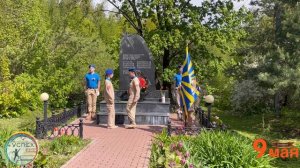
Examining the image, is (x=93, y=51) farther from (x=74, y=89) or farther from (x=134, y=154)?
(x=134, y=154)

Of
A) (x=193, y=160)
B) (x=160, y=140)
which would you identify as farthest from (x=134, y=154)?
(x=193, y=160)

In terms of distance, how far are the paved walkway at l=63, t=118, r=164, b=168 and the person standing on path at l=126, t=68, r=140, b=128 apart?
16.3 inches

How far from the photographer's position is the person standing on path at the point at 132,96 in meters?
12.8

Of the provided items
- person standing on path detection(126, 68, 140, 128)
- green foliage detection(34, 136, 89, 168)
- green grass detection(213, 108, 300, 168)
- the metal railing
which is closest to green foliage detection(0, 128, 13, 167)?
green foliage detection(34, 136, 89, 168)

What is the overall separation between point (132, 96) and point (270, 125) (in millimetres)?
8836

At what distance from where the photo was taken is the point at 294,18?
1516 cm

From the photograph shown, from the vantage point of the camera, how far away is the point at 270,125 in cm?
1905

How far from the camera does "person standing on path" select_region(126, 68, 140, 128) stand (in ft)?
42.1

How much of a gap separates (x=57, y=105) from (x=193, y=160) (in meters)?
13.9

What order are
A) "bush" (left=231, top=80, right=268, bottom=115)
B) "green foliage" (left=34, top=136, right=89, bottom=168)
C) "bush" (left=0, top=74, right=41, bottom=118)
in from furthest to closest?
1. "bush" (left=231, top=80, right=268, bottom=115)
2. "bush" (left=0, top=74, right=41, bottom=118)
3. "green foliage" (left=34, top=136, right=89, bottom=168)

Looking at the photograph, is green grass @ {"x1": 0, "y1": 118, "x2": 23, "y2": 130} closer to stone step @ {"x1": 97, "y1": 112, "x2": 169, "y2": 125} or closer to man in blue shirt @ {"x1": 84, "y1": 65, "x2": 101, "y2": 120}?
man in blue shirt @ {"x1": 84, "y1": 65, "x2": 101, "y2": 120}

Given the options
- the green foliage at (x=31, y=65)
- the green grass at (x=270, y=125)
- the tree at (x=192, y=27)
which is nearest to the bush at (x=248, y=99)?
the green grass at (x=270, y=125)

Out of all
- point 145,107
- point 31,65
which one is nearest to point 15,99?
point 31,65

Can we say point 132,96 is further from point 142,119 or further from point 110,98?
point 142,119
